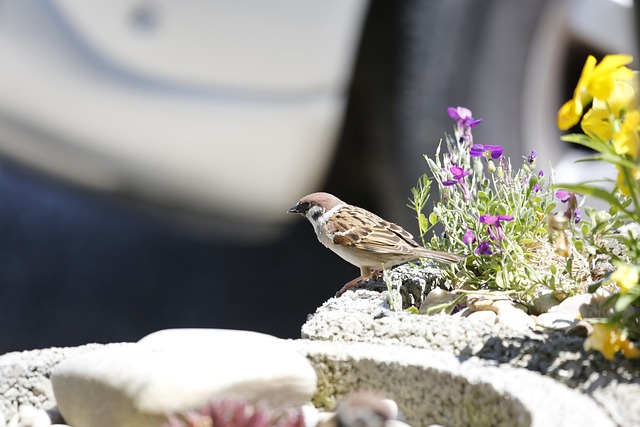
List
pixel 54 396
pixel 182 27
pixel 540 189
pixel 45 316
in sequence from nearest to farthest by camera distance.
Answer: pixel 54 396 < pixel 540 189 < pixel 182 27 < pixel 45 316

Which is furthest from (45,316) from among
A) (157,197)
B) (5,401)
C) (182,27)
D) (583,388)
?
(583,388)

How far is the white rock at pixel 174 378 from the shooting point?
79.5 inches

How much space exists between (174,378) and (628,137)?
1.04m

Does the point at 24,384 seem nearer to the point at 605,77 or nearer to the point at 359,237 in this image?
the point at 359,237

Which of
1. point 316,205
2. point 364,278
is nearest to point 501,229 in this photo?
point 364,278

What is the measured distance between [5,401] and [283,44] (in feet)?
5.84

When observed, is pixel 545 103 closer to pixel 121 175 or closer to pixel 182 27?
pixel 182 27

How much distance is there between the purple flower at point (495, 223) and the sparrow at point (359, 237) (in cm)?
28

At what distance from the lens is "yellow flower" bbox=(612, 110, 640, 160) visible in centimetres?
211

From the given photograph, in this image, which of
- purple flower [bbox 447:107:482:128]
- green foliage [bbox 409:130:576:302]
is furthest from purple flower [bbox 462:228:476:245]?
purple flower [bbox 447:107:482:128]

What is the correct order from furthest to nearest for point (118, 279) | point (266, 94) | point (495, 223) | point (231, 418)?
point (118, 279), point (266, 94), point (495, 223), point (231, 418)

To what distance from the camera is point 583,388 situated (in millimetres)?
2020

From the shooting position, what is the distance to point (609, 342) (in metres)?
2.02

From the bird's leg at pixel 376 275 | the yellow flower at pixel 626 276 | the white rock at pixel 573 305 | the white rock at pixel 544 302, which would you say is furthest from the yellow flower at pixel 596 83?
the bird's leg at pixel 376 275
